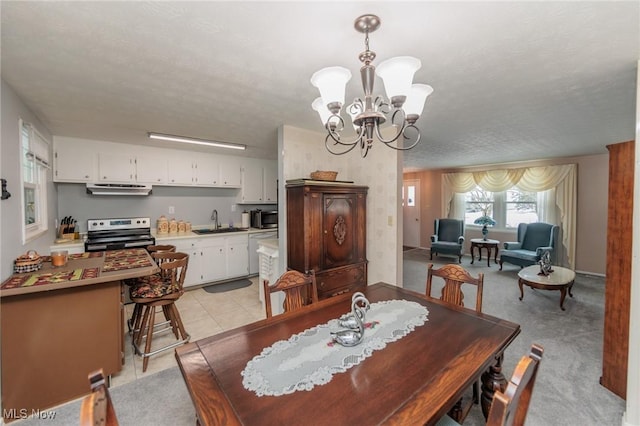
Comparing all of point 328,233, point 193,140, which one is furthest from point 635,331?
point 193,140

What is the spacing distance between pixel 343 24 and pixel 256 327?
1684mm

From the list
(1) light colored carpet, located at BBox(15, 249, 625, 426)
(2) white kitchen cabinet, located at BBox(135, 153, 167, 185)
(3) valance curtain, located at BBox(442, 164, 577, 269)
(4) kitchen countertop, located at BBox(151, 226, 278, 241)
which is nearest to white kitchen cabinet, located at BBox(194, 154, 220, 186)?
(2) white kitchen cabinet, located at BBox(135, 153, 167, 185)

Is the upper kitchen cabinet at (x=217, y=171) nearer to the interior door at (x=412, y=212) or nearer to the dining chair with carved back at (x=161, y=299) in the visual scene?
the dining chair with carved back at (x=161, y=299)

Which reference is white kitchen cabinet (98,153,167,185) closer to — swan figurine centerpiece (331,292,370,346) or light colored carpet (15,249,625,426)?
light colored carpet (15,249,625,426)

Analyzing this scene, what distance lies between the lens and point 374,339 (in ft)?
4.54

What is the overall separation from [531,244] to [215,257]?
617 cm

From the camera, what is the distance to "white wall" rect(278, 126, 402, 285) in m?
3.22

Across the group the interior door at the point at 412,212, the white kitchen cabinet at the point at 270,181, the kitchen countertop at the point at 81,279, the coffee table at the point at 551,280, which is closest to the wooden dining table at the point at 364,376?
the kitchen countertop at the point at 81,279

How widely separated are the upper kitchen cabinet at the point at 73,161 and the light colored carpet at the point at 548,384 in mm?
3056

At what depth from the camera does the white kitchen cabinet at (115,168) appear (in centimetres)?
390

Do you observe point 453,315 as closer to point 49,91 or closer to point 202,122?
point 202,122

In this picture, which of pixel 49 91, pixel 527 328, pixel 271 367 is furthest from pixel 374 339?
pixel 49 91

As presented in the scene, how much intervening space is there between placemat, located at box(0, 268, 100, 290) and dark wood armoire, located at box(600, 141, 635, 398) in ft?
13.1

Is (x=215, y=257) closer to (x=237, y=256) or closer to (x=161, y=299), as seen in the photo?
(x=237, y=256)
